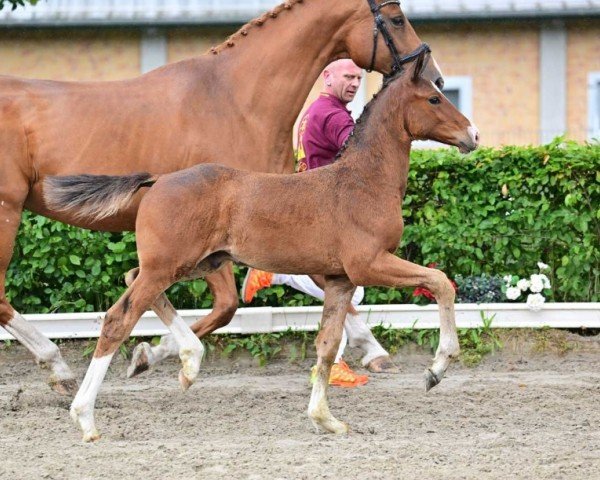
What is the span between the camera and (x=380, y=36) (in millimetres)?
5891

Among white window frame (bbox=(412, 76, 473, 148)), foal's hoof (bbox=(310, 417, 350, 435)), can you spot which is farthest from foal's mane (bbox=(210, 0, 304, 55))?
white window frame (bbox=(412, 76, 473, 148))

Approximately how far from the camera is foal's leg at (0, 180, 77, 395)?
18.9ft

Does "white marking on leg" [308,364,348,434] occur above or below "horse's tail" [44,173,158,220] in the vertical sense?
below

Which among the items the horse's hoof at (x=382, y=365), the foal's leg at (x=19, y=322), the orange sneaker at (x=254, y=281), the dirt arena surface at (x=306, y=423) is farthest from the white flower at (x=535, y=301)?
the foal's leg at (x=19, y=322)

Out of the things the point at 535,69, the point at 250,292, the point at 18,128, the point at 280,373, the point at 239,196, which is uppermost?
the point at 535,69

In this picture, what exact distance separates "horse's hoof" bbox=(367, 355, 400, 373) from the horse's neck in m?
1.69

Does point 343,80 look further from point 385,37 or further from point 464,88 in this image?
point 464,88

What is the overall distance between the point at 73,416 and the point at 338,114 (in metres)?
2.53

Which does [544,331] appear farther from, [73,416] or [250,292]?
[73,416]

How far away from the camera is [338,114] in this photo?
20.7 feet

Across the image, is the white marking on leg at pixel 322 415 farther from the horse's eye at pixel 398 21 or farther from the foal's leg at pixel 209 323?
the horse's eye at pixel 398 21

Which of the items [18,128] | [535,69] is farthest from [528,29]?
[18,128]

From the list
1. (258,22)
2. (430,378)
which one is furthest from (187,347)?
(258,22)

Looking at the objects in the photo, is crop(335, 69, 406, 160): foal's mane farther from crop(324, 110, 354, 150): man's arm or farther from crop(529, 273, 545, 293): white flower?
crop(529, 273, 545, 293): white flower
